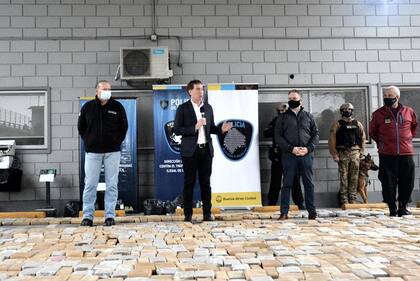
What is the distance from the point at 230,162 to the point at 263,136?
0.75m

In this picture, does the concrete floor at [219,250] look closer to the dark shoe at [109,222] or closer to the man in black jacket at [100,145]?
the dark shoe at [109,222]

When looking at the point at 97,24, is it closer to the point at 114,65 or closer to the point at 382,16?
the point at 114,65

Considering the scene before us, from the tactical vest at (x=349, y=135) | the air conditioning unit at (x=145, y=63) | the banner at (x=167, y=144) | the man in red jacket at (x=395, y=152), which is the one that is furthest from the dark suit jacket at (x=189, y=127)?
the tactical vest at (x=349, y=135)

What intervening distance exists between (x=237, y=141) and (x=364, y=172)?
1.92 meters

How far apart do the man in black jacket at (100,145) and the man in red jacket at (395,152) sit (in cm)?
292

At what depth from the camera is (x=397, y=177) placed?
5477 mm

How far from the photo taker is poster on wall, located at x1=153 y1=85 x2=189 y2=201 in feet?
22.4

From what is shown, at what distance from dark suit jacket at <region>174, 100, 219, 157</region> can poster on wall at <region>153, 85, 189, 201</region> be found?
166 cm

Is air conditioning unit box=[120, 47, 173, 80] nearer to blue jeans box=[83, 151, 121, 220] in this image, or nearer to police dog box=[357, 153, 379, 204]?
blue jeans box=[83, 151, 121, 220]

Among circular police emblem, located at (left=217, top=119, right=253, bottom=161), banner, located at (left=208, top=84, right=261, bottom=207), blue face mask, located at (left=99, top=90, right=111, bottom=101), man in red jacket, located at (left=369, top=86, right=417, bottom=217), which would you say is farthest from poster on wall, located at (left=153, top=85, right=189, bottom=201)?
man in red jacket, located at (left=369, top=86, right=417, bottom=217)

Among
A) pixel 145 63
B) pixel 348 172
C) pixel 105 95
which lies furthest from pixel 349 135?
pixel 105 95

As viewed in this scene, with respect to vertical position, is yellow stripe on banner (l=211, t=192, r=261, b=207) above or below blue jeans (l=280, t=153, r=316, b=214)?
below

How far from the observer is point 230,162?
6.91 m

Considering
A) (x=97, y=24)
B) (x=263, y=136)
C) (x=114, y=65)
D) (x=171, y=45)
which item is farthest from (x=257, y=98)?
(x=97, y=24)
